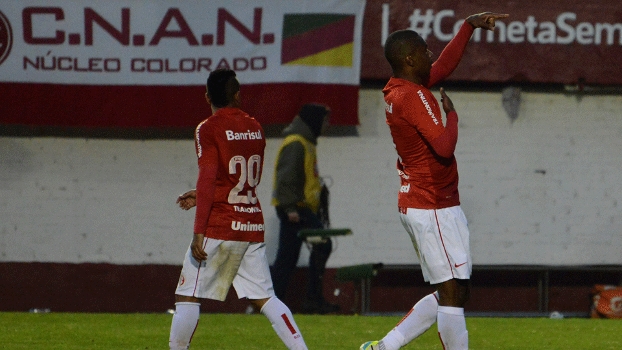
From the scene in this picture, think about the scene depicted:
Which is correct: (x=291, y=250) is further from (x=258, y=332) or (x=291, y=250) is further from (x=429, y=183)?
(x=429, y=183)

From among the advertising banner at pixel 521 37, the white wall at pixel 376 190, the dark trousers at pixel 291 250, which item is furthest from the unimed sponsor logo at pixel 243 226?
the white wall at pixel 376 190

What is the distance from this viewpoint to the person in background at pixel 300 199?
37.8 ft

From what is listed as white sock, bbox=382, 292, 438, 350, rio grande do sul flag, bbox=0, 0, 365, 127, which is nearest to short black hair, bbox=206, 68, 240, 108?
white sock, bbox=382, 292, 438, 350

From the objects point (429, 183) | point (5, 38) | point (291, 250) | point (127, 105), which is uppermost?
point (5, 38)

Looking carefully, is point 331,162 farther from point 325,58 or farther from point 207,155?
point 207,155

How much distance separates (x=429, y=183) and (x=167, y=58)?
266 inches

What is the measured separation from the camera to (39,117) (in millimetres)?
12438

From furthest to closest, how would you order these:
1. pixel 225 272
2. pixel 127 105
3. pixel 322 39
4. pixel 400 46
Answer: pixel 127 105 < pixel 322 39 < pixel 225 272 < pixel 400 46

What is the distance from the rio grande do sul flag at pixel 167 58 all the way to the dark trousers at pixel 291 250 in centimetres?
119

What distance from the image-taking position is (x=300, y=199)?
11586mm

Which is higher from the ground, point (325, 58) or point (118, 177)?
point (325, 58)

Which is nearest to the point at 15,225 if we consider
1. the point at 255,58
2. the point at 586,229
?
the point at 255,58

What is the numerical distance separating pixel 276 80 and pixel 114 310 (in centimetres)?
335

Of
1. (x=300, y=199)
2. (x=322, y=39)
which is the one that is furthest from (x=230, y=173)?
(x=322, y=39)
